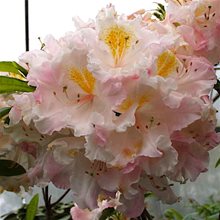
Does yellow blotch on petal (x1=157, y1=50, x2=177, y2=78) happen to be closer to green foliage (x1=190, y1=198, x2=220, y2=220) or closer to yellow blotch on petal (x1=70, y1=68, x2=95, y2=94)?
yellow blotch on petal (x1=70, y1=68, x2=95, y2=94)

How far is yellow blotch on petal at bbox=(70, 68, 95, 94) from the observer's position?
0.67 metres

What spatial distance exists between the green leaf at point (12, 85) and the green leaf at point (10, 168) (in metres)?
0.10

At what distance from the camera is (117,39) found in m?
0.69

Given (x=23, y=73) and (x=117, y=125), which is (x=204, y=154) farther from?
(x=23, y=73)

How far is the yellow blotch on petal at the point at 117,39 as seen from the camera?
2.23 ft

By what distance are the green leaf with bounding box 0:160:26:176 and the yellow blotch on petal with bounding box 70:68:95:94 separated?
0.55 ft

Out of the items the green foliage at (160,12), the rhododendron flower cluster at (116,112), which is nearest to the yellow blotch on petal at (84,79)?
the rhododendron flower cluster at (116,112)

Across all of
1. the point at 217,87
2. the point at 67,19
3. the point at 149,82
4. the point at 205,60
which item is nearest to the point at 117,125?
the point at 149,82

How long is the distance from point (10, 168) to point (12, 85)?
0.38 ft

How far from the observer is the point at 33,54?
0.71m

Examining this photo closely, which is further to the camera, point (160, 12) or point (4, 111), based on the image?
point (160, 12)

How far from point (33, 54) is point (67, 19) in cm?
121

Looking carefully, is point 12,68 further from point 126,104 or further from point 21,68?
point 126,104

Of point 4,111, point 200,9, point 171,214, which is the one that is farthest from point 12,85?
point 171,214
